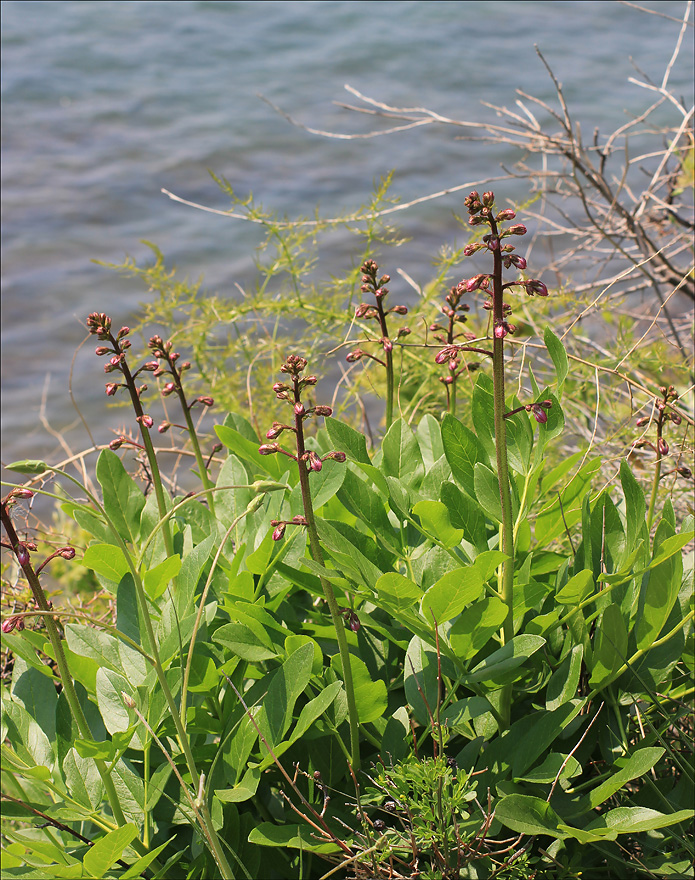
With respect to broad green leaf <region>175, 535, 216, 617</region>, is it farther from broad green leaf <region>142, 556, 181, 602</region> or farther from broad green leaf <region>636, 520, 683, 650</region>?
broad green leaf <region>636, 520, 683, 650</region>

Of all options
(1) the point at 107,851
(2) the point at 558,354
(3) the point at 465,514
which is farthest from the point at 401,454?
(1) the point at 107,851

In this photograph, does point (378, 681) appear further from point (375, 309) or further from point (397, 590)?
point (375, 309)

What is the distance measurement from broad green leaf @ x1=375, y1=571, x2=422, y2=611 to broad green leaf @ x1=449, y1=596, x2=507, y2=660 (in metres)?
0.08

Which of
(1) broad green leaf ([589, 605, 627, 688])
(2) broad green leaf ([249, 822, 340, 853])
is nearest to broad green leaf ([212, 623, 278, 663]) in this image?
(2) broad green leaf ([249, 822, 340, 853])

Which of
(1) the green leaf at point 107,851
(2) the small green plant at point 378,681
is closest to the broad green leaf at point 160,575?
(2) the small green plant at point 378,681

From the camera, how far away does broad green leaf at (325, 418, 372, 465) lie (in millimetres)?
1327

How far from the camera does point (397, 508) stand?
124 cm

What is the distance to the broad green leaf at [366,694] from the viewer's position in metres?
1.12

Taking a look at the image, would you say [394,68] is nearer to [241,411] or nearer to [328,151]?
[328,151]

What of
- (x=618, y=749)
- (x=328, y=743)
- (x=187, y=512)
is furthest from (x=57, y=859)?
(x=618, y=749)

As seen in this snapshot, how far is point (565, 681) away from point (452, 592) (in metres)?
→ 0.27

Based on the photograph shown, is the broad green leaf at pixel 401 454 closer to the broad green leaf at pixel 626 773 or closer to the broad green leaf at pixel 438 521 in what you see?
the broad green leaf at pixel 438 521

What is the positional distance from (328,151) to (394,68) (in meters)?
1.95

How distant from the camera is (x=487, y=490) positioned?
1.12 m
